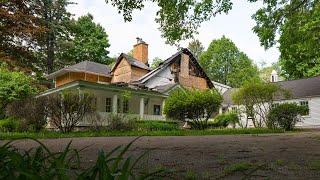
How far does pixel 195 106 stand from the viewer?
65.9ft

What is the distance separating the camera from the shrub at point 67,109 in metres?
14.9

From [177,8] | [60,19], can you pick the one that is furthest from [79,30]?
[177,8]

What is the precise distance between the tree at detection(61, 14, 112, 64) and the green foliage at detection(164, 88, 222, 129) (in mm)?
29431

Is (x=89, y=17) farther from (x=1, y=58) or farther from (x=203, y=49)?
(x=1, y=58)

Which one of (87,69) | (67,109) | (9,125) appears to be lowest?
(9,125)

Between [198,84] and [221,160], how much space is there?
34.5m

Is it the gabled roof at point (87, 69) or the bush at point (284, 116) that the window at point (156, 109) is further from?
the bush at point (284, 116)

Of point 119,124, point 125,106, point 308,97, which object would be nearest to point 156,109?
point 125,106

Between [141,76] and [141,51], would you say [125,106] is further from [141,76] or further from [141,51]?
[141,51]

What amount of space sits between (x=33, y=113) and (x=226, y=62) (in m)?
51.5

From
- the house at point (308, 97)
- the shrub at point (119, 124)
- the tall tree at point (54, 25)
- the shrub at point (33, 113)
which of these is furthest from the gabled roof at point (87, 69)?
the shrub at point (33, 113)

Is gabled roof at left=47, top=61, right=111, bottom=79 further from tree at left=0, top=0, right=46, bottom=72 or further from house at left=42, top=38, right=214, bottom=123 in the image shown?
tree at left=0, top=0, right=46, bottom=72

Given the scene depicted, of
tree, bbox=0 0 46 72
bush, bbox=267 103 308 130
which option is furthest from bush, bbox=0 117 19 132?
bush, bbox=267 103 308 130

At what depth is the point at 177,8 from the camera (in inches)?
478
